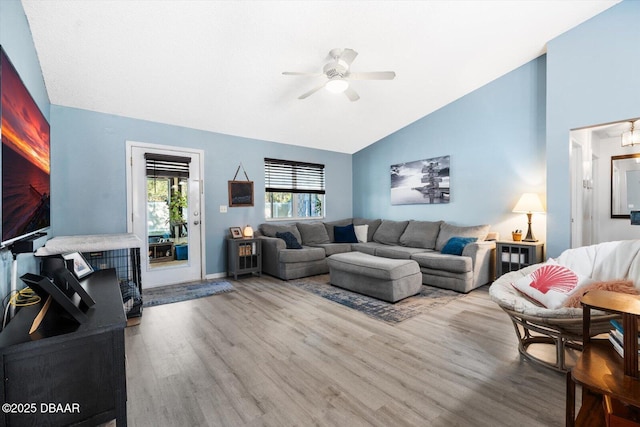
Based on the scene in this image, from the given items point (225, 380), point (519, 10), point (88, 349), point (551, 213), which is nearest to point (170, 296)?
point (225, 380)

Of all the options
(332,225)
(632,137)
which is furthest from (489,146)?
(332,225)

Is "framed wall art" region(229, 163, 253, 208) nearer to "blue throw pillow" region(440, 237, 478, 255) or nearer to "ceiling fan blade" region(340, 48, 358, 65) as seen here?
"ceiling fan blade" region(340, 48, 358, 65)

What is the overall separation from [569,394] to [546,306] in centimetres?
92

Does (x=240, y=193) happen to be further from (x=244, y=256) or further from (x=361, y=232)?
(x=361, y=232)

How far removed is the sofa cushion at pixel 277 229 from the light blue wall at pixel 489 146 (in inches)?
82.9

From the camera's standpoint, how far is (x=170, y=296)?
3.67 metres

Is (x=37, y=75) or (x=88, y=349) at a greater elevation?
(x=37, y=75)

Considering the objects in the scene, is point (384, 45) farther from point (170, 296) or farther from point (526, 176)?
point (170, 296)

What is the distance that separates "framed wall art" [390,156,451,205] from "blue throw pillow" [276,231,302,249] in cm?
222

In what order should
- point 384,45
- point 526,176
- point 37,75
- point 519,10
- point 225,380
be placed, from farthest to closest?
point 526,176 < point 384,45 < point 519,10 < point 37,75 < point 225,380

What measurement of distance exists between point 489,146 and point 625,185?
1934 mm

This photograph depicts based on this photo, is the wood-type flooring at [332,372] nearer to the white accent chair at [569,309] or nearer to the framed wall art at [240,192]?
the white accent chair at [569,309]

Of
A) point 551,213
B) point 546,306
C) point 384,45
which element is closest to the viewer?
point 546,306

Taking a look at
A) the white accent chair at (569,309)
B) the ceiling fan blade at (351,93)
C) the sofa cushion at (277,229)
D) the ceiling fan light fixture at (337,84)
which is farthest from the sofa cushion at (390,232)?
the ceiling fan light fixture at (337,84)
